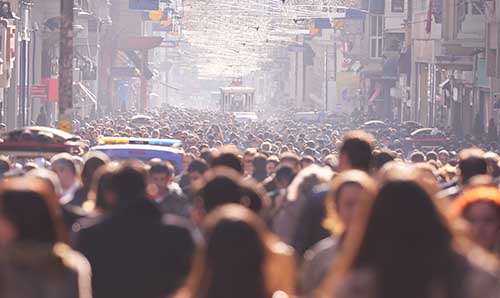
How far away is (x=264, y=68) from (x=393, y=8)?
7721cm

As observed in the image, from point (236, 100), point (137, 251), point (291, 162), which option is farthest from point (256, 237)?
point (236, 100)

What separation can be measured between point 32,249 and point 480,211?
2.48 meters

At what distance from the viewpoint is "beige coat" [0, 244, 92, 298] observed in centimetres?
656

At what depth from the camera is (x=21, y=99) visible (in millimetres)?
60125

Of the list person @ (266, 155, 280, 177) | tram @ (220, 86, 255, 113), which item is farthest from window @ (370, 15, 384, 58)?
person @ (266, 155, 280, 177)

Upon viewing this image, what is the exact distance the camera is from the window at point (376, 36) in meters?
103

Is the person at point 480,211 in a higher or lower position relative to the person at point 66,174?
higher

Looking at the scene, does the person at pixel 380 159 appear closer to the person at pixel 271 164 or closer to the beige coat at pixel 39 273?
the person at pixel 271 164

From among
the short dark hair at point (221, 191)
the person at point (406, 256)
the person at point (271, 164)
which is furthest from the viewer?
the person at point (271, 164)

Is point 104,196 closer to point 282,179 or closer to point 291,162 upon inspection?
point 282,179

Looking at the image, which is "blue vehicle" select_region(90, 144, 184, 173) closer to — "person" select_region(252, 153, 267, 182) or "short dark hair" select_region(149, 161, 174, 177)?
"person" select_region(252, 153, 267, 182)

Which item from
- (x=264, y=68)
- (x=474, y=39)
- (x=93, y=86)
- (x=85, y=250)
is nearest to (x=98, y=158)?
(x=85, y=250)

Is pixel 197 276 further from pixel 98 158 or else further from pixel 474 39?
pixel 474 39

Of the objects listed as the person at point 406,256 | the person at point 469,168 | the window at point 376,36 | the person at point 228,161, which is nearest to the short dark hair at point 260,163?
the person at point 469,168
